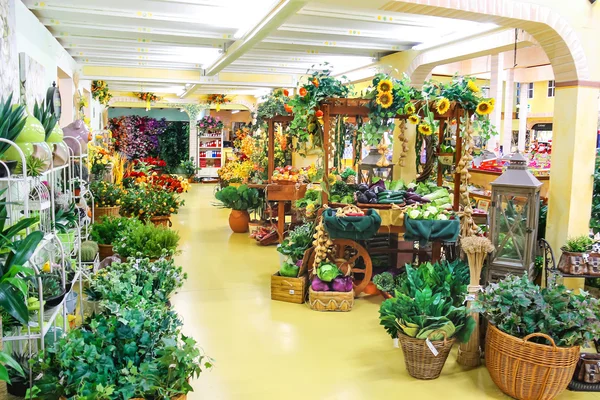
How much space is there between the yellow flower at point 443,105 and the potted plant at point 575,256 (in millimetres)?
1834

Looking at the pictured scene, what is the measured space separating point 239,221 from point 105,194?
2.74 m

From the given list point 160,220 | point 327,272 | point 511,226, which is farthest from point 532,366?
point 160,220

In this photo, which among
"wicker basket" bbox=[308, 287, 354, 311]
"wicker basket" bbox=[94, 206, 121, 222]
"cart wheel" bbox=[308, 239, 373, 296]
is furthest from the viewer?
"wicker basket" bbox=[94, 206, 121, 222]

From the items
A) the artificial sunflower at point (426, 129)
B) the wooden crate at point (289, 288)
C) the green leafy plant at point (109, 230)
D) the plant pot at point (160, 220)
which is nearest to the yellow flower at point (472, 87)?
the artificial sunflower at point (426, 129)

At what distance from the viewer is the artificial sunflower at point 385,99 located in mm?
5780

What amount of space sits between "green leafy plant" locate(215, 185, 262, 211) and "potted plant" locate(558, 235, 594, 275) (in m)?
5.85

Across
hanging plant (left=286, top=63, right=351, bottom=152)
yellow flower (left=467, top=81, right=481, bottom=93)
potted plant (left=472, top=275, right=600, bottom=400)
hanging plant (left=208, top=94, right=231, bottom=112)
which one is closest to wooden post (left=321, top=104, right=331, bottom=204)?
hanging plant (left=286, top=63, right=351, bottom=152)

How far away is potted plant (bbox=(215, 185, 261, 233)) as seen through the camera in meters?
9.67

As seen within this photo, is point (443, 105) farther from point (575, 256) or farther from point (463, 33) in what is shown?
point (575, 256)

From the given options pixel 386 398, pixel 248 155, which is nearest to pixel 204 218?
pixel 248 155

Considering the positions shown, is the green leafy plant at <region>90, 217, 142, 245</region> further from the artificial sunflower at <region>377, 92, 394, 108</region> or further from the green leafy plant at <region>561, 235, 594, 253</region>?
the green leafy plant at <region>561, 235, 594, 253</region>

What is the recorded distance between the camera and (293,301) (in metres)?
5.89

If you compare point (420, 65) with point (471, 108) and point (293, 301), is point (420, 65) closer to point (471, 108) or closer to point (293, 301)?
point (471, 108)

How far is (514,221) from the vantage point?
467cm
